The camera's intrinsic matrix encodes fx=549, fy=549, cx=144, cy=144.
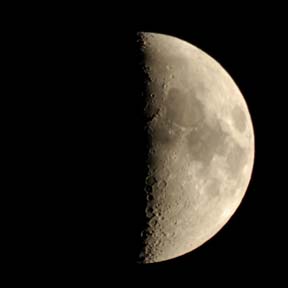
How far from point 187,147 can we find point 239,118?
710 mm

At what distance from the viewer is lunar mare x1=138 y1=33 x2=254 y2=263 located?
4281 millimetres

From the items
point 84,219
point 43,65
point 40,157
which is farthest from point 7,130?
point 84,219

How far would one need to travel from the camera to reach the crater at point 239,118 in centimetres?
470

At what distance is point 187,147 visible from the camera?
4.31 meters

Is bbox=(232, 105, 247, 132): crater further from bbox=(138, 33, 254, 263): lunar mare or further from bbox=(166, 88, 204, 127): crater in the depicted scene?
bbox=(166, 88, 204, 127): crater

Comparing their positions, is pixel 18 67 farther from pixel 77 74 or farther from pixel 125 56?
pixel 125 56

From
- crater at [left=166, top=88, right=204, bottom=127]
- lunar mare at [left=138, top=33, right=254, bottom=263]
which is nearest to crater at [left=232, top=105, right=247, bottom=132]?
lunar mare at [left=138, top=33, right=254, bottom=263]

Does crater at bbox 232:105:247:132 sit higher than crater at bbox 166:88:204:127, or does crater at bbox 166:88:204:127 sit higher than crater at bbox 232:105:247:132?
crater at bbox 232:105:247:132

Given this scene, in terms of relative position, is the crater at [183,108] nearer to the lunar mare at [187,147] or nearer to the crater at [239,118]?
the lunar mare at [187,147]

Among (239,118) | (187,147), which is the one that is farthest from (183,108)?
(239,118)

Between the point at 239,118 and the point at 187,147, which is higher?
the point at 239,118

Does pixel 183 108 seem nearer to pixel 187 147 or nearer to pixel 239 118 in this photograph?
pixel 187 147

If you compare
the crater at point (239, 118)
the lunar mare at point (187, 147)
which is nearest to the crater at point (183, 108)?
the lunar mare at point (187, 147)

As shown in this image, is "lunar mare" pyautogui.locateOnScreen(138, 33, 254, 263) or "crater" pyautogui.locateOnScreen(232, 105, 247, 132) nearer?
Result: "lunar mare" pyautogui.locateOnScreen(138, 33, 254, 263)
